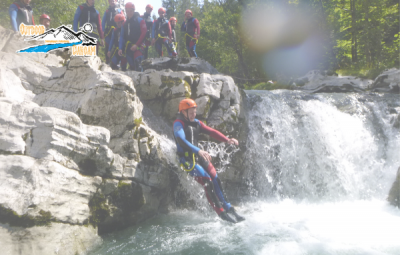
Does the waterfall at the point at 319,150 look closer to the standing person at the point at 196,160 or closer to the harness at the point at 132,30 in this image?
the standing person at the point at 196,160

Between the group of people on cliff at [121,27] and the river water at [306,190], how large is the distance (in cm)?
409

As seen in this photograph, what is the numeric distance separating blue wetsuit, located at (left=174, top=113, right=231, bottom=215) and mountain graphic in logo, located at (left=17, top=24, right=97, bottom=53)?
4256 mm

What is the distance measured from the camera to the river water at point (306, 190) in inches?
191

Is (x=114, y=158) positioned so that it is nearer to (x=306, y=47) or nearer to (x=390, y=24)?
(x=306, y=47)

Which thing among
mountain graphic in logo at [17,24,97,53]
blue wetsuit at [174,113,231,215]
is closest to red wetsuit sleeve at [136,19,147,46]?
mountain graphic in logo at [17,24,97,53]

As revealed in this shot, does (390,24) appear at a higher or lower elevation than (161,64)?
higher

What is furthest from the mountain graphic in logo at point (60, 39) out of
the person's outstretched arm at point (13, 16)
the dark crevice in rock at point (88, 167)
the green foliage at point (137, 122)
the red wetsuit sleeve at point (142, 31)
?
the dark crevice in rock at point (88, 167)

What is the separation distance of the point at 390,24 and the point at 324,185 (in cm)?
1690

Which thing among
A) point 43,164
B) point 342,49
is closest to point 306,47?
point 342,49

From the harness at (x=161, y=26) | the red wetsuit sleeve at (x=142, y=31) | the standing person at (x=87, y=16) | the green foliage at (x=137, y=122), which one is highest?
the harness at (x=161, y=26)

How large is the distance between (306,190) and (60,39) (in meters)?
8.20

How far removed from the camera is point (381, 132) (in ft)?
31.3

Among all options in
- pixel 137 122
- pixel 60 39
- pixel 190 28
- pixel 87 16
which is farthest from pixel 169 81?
pixel 190 28

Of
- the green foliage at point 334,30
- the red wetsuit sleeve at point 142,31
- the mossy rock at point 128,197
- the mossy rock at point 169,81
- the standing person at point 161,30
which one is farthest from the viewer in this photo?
the green foliage at point 334,30
